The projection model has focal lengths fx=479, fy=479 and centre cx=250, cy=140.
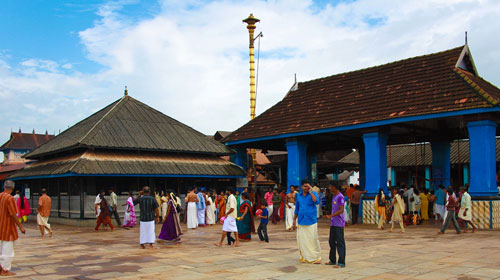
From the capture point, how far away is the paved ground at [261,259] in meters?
8.69

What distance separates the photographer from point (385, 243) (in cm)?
1287

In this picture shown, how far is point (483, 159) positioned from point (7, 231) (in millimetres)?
14754

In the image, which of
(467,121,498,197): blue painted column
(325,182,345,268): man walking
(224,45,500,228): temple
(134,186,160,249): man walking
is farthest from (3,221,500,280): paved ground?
(224,45,500,228): temple

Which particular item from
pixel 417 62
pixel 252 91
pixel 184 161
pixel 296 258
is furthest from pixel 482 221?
pixel 252 91

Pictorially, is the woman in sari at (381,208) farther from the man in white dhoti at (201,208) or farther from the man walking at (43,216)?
the man walking at (43,216)

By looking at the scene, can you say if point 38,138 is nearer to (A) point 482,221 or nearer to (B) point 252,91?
(B) point 252,91

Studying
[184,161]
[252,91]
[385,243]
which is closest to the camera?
[385,243]

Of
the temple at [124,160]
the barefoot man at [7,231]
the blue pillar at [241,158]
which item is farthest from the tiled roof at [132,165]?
the barefoot man at [7,231]

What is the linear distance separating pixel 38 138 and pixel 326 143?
62.8 m

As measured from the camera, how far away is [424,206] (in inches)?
816

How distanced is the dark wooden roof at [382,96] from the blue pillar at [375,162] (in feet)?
2.92

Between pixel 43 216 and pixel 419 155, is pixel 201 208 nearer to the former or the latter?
pixel 43 216

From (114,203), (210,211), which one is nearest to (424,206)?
(210,211)

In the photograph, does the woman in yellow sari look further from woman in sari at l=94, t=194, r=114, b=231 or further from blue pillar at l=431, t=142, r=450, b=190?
woman in sari at l=94, t=194, r=114, b=231
